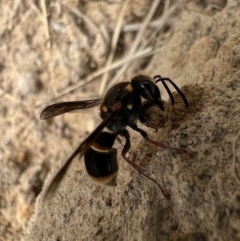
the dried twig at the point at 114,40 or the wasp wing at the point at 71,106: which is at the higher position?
the wasp wing at the point at 71,106

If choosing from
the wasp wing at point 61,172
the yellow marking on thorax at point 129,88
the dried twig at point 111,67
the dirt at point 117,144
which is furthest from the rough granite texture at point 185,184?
the dried twig at point 111,67

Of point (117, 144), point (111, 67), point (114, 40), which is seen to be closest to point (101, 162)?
point (117, 144)

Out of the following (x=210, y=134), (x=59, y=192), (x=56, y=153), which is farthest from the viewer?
(x=56, y=153)

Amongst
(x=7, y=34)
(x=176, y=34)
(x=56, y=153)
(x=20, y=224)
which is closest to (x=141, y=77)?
(x=176, y=34)

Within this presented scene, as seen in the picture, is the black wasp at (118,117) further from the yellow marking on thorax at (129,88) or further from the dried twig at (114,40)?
the dried twig at (114,40)

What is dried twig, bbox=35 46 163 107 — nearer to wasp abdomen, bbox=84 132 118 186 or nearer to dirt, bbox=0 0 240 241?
dirt, bbox=0 0 240 241

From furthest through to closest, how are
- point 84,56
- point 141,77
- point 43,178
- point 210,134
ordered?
point 84,56
point 43,178
point 141,77
point 210,134

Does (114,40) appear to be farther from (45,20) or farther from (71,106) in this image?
(71,106)

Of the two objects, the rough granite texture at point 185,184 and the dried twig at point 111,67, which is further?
the dried twig at point 111,67

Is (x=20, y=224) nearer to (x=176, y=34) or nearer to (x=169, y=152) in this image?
(x=169, y=152)
